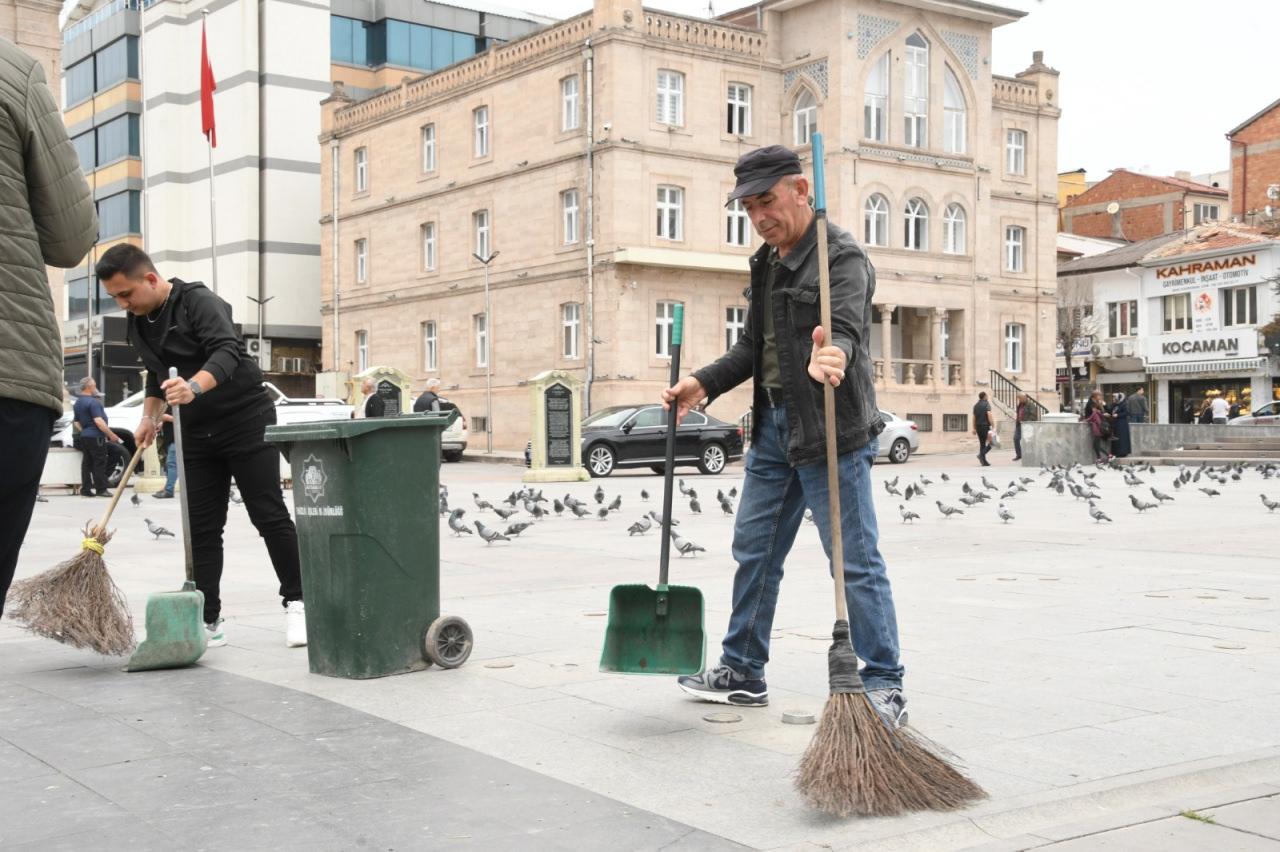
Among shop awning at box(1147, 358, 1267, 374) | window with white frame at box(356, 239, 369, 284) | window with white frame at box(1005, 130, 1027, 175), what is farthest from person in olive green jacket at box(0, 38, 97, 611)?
shop awning at box(1147, 358, 1267, 374)

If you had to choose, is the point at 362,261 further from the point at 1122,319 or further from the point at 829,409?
the point at 829,409

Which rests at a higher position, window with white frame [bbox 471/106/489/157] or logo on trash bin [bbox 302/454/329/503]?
window with white frame [bbox 471/106/489/157]

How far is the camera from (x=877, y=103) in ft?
136

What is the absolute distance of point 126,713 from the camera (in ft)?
18.2

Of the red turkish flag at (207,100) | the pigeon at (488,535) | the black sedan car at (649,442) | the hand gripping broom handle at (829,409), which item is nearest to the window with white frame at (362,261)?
the red turkish flag at (207,100)

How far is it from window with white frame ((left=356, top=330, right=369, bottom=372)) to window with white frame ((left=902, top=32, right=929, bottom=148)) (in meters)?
19.9

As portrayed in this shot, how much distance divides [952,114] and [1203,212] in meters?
30.3

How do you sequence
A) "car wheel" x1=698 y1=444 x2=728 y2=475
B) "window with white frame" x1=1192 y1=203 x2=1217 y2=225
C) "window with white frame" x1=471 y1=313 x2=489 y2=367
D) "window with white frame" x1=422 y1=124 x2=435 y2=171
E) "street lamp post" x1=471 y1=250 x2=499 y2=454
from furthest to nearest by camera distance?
"window with white frame" x1=1192 y1=203 x2=1217 y2=225 → "window with white frame" x1=422 y1=124 x2=435 y2=171 → "window with white frame" x1=471 y1=313 x2=489 y2=367 → "street lamp post" x1=471 y1=250 x2=499 y2=454 → "car wheel" x1=698 y1=444 x2=728 y2=475

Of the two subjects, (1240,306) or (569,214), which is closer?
(569,214)

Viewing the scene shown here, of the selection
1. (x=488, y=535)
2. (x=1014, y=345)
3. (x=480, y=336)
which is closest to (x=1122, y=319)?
(x=1014, y=345)

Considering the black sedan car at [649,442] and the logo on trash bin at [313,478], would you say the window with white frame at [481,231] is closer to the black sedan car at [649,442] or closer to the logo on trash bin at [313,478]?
the black sedan car at [649,442]

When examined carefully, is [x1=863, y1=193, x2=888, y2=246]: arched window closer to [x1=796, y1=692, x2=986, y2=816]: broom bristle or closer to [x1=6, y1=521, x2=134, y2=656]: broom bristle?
[x1=6, y1=521, x2=134, y2=656]: broom bristle

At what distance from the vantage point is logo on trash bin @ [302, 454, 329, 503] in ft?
20.3

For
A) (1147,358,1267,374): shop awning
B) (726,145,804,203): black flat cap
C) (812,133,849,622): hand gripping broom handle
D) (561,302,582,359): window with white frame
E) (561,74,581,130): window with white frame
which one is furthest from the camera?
(1147,358,1267,374): shop awning
